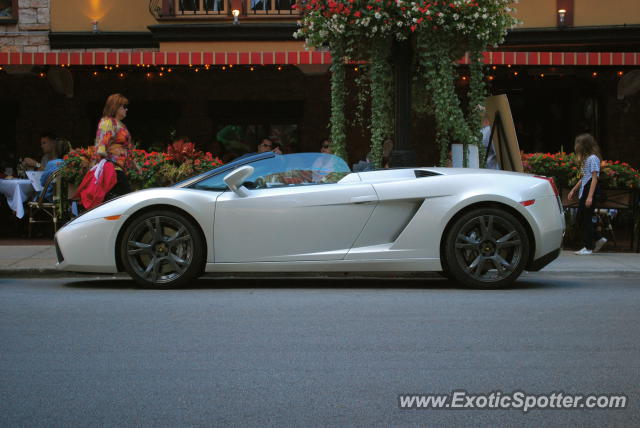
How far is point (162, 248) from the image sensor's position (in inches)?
325

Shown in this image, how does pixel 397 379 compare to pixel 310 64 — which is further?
pixel 310 64

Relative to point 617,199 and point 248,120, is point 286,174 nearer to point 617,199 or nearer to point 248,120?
point 617,199

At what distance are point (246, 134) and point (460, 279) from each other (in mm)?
11369

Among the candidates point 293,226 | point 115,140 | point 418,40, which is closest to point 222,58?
point 115,140

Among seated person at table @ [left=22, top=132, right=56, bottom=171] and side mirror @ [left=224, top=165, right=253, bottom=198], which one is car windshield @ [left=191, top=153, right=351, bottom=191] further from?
seated person at table @ [left=22, top=132, right=56, bottom=171]

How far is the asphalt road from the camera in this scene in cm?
429

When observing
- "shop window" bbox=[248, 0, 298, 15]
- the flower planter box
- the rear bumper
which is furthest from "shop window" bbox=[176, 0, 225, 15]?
the rear bumper

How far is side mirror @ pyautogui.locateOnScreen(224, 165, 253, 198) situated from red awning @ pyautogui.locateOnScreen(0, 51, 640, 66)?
6704 mm

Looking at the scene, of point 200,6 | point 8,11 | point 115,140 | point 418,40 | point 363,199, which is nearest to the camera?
point 363,199

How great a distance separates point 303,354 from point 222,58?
32.2 feet

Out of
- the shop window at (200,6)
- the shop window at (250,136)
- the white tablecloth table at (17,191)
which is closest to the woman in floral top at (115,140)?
the white tablecloth table at (17,191)

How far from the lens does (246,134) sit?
748 inches

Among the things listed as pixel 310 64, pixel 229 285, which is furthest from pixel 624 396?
pixel 310 64

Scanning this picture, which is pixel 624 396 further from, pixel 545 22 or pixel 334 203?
pixel 545 22
